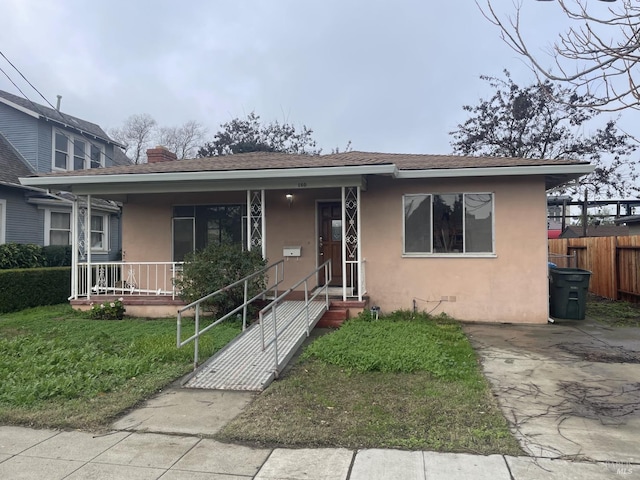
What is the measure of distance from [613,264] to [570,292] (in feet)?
15.3

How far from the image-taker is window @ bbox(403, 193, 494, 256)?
9461 mm

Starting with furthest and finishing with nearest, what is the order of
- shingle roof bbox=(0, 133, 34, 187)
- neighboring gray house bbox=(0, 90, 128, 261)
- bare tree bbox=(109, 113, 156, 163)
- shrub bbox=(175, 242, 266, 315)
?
bare tree bbox=(109, 113, 156, 163) → neighboring gray house bbox=(0, 90, 128, 261) → shingle roof bbox=(0, 133, 34, 187) → shrub bbox=(175, 242, 266, 315)

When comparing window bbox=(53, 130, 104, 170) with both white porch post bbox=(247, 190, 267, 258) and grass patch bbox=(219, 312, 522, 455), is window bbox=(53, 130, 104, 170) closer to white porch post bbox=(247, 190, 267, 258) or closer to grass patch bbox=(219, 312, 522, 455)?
white porch post bbox=(247, 190, 267, 258)

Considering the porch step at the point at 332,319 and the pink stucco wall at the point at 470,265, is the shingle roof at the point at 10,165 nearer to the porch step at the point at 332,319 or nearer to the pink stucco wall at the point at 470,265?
the porch step at the point at 332,319

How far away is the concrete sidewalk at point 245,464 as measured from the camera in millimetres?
3223

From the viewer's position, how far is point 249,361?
6.10 metres

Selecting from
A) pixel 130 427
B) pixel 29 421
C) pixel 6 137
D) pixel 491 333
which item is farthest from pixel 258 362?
pixel 6 137

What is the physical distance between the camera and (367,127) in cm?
3412

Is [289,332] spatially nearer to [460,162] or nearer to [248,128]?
[460,162]

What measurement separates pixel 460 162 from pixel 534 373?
516cm

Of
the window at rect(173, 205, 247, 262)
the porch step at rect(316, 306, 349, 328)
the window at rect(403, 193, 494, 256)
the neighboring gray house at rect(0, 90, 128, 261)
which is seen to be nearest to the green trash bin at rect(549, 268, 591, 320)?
the window at rect(403, 193, 494, 256)

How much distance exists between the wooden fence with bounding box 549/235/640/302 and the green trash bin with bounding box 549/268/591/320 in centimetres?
347

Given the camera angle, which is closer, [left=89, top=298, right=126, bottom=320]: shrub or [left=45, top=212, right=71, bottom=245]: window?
[left=89, top=298, right=126, bottom=320]: shrub

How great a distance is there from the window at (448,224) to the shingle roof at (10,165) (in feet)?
39.8
